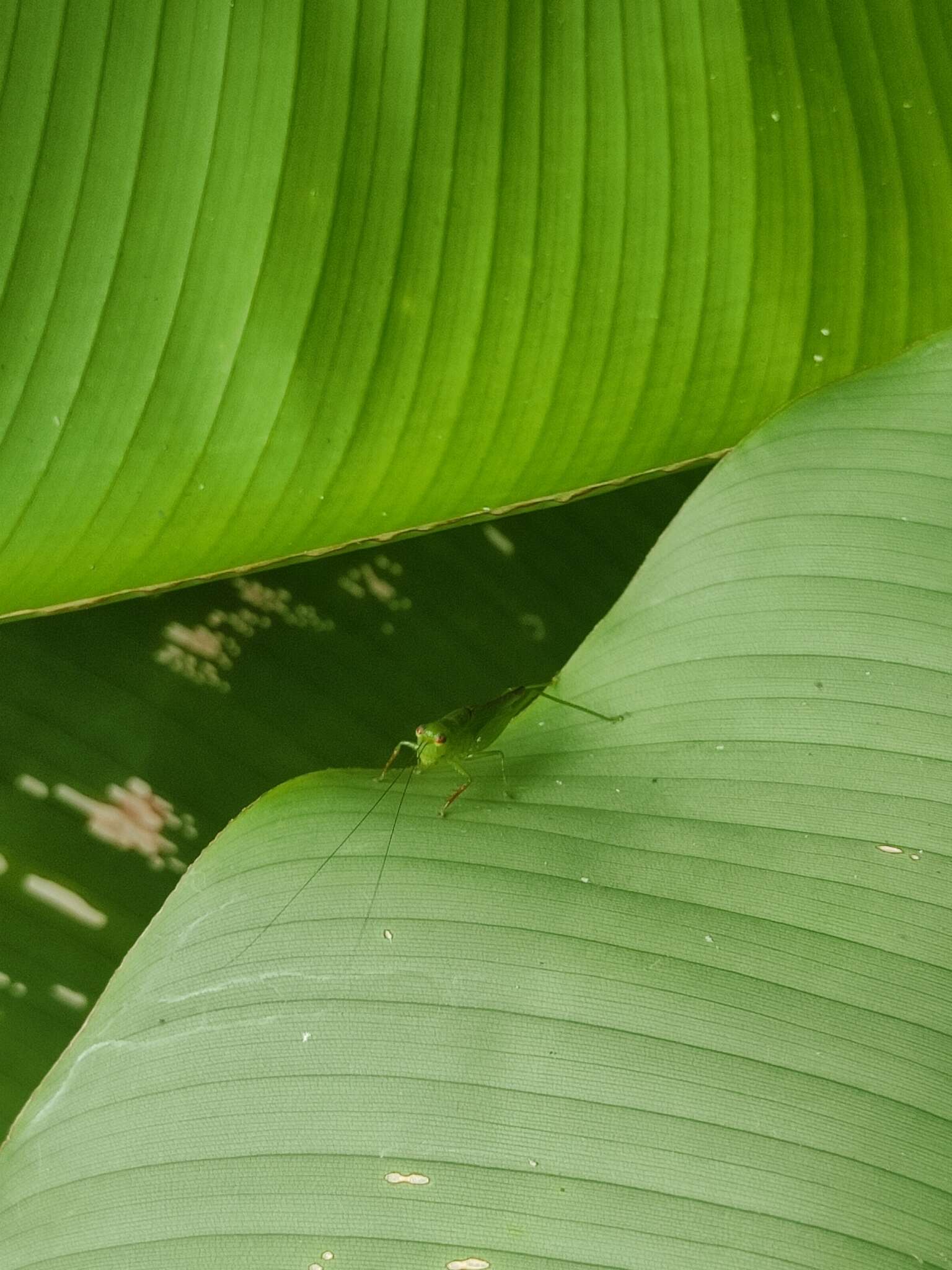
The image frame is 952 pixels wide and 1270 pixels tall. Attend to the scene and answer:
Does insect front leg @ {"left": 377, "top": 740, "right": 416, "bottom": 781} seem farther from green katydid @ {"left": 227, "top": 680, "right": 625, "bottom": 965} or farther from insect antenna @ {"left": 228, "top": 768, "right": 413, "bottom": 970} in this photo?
insect antenna @ {"left": 228, "top": 768, "right": 413, "bottom": 970}

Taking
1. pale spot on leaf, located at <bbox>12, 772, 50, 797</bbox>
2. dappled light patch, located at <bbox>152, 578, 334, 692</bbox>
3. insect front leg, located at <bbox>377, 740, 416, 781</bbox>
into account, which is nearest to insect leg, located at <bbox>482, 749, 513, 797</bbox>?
insect front leg, located at <bbox>377, 740, 416, 781</bbox>

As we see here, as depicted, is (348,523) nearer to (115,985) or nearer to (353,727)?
(353,727)

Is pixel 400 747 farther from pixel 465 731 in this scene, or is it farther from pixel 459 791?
pixel 459 791

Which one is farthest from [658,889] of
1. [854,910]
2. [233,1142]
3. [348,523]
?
[348,523]

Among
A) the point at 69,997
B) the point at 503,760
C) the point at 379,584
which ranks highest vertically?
the point at 379,584

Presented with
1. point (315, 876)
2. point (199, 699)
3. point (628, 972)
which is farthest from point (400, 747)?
point (628, 972)

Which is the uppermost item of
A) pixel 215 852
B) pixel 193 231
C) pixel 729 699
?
pixel 193 231
